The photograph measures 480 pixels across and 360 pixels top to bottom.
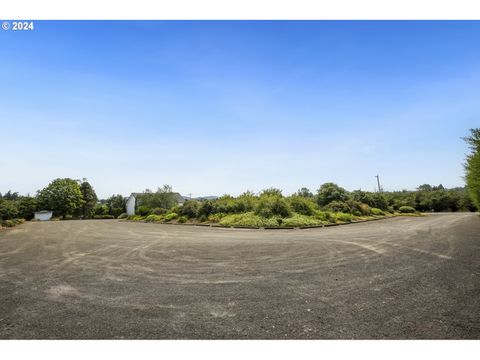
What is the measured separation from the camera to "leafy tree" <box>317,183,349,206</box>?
30.1 meters

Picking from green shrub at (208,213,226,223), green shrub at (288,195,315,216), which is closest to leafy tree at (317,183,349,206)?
green shrub at (288,195,315,216)

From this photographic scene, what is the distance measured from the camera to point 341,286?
5.24 meters

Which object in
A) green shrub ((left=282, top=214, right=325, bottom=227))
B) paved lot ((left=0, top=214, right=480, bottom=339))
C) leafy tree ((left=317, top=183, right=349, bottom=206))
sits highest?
leafy tree ((left=317, top=183, right=349, bottom=206))

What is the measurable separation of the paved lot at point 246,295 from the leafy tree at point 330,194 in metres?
21.9

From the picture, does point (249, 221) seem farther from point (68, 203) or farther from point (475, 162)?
point (68, 203)

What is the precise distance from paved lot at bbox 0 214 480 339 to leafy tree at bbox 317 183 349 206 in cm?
2188

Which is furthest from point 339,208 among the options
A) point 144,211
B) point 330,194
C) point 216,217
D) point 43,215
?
point 43,215

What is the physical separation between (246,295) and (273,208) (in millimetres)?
16056

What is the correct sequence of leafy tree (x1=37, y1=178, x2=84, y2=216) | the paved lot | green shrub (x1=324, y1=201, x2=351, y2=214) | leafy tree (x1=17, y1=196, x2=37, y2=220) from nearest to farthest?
the paved lot < green shrub (x1=324, y1=201, x2=351, y2=214) < leafy tree (x1=17, y1=196, x2=37, y2=220) < leafy tree (x1=37, y1=178, x2=84, y2=216)

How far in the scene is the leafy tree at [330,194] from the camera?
30.1m

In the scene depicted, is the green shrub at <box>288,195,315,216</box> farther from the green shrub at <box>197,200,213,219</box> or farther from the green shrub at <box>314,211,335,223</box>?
the green shrub at <box>197,200,213,219</box>

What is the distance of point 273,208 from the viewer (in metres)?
20.7

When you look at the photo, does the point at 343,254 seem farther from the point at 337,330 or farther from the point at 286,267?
the point at 337,330
